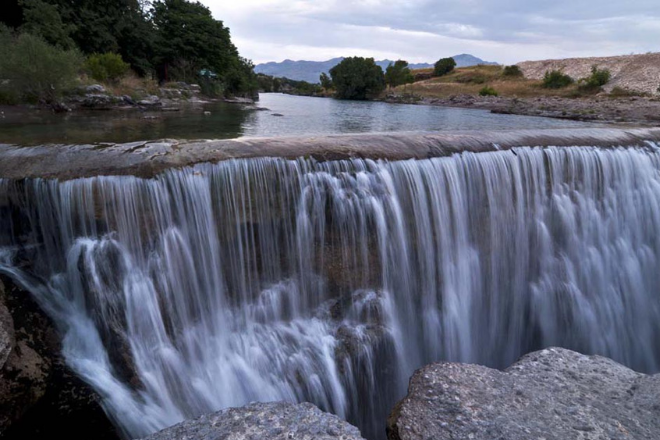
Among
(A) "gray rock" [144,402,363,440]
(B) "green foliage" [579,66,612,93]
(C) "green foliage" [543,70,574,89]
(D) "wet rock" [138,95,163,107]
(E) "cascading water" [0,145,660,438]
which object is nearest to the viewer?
(A) "gray rock" [144,402,363,440]

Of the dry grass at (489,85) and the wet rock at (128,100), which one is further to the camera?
the dry grass at (489,85)

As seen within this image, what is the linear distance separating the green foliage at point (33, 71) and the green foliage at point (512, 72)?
2544 inches

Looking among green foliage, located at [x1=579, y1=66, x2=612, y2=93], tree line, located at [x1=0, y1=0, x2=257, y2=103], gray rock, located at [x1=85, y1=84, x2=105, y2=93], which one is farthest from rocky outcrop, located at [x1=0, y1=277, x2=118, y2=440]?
green foliage, located at [x1=579, y1=66, x2=612, y2=93]

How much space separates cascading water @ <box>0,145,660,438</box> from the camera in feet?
16.7

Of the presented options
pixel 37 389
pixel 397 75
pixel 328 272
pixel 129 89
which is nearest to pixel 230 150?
pixel 328 272

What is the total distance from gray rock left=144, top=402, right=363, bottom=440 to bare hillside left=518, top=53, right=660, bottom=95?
4743 cm

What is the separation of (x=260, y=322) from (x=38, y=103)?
1378 centimetres

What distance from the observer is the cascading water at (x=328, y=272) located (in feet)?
16.7

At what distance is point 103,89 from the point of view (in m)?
17.9

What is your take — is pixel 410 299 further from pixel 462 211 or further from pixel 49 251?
pixel 49 251

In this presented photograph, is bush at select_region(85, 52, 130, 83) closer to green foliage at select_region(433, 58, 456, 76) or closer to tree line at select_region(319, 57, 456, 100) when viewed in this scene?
tree line at select_region(319, 57, 456, 100)

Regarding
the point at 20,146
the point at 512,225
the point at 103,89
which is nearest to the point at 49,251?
the point at 20,146

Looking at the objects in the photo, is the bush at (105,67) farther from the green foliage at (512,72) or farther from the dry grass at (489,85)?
the green foliage at (512,72)

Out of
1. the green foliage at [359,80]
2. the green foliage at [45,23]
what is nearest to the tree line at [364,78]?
the green foliage at [359,80]
